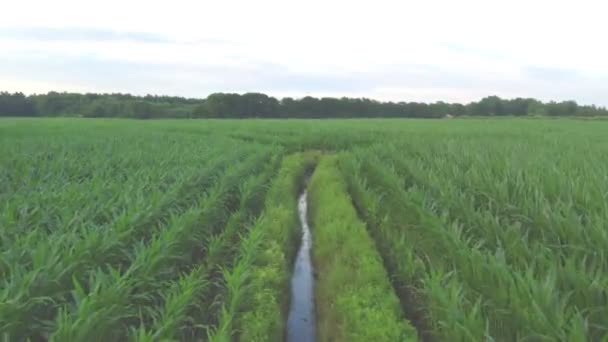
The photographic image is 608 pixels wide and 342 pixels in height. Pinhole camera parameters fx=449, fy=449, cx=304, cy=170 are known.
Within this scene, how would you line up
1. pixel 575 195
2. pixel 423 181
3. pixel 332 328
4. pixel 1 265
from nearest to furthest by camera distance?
pixel 1 265 → pixel 332 328 → pixel 575 195 → pixel 423 181

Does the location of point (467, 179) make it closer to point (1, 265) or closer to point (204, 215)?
point (204, 215)

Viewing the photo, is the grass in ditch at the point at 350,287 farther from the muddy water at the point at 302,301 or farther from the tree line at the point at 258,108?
the tree line at the point at 258,108

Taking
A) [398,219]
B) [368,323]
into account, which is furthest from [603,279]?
[398,219]

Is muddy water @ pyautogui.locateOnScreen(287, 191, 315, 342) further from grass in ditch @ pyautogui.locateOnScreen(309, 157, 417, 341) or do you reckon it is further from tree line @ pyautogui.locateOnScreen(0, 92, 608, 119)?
tree line @ pyautogui.locateOnScreen(0, 92, 608, 119)

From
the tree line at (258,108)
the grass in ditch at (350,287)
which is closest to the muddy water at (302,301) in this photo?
the grass in ditch at (350,287)

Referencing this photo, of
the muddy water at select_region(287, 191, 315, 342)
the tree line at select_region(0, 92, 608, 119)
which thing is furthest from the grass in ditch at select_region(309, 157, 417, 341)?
the tree line at select_region(0, 92, 608, 119)

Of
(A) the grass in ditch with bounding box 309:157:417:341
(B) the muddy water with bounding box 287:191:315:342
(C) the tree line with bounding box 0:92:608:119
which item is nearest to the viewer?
(A) the grass in ditch with bounding box 309:157:417:341

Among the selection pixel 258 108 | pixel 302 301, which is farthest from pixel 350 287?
pixel 258 108
